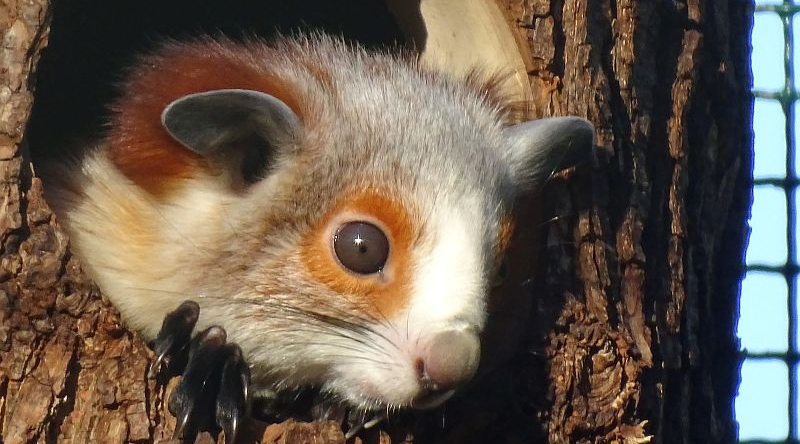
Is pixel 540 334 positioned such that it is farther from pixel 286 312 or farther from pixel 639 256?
pixel 286 312

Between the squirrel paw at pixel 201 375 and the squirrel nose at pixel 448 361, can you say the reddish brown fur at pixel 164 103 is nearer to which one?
the squirrel paw at pixel 201 375

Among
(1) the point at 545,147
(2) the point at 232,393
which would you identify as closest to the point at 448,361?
(2) the point at 232,393

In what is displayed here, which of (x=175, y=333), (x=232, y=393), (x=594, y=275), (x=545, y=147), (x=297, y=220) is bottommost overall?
(x=232, y=393)

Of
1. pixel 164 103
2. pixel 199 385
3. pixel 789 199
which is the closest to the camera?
pixel 199 385

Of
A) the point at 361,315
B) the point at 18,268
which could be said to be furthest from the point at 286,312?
the point at 18,268

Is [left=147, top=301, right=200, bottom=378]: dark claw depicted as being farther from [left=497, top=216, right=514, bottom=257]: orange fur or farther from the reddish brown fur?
[left=497, top=216, right=514, bottom=257]: orange fur

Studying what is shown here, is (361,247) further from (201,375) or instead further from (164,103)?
Result: (164,103)
